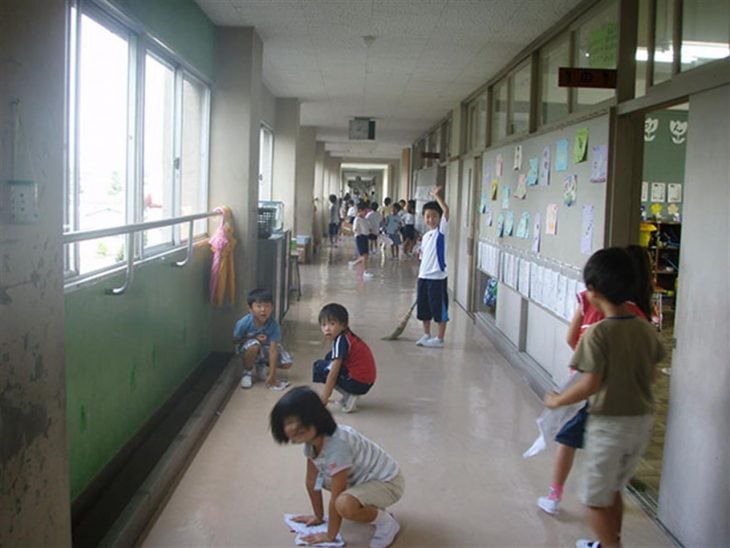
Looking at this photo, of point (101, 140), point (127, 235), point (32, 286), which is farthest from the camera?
point (101, 140)

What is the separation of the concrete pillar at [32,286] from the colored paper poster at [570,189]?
3.60 m

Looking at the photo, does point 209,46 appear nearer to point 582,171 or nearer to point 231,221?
point 231,221

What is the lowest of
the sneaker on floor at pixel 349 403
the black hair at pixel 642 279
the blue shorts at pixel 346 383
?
the sneaker on floor at pixel 349 403

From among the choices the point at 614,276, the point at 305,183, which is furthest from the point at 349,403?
the point at 305,183

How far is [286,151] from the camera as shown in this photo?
10828 millimetres

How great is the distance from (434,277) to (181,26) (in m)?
3.26

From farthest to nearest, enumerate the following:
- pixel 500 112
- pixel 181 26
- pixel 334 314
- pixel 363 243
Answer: pixel 363 243 → pixel 500 112 → pixel 181 26 → pixel 334 314

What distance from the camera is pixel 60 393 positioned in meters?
2.23

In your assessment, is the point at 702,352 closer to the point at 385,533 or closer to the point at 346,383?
the point at 385,533

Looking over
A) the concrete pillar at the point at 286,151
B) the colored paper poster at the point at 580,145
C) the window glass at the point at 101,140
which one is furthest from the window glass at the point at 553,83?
the concrete pillar at the point at 286,151

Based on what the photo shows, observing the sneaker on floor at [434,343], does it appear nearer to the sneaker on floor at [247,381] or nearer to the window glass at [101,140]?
the sneaker on floor at [247,381]

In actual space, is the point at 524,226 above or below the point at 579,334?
above

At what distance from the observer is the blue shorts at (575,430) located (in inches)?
124

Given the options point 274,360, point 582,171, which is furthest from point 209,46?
point 582,171
